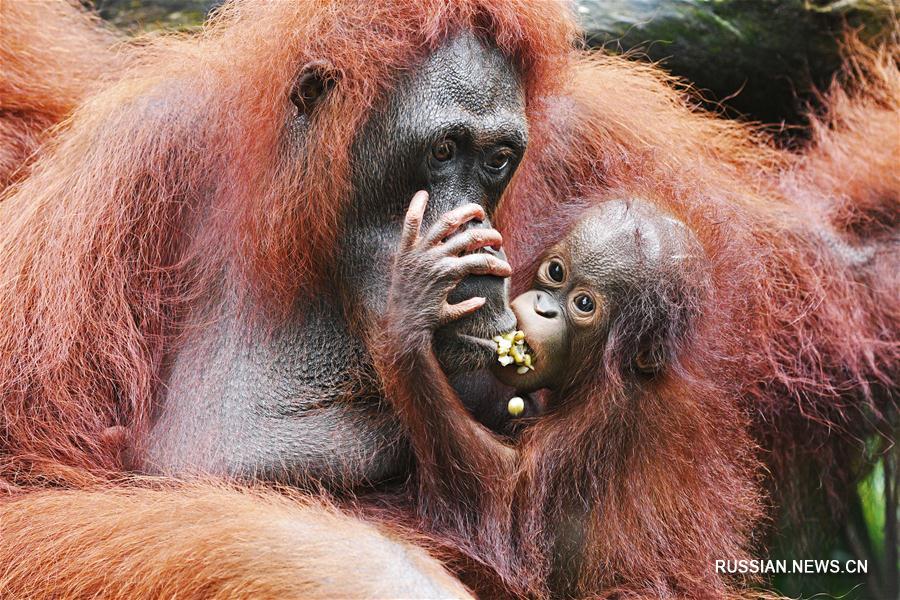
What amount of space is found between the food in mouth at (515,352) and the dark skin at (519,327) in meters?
0.02

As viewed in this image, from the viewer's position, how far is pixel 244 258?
271cm

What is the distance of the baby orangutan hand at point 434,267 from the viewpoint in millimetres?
2363

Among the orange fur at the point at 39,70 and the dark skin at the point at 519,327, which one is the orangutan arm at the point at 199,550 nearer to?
the dark skin at the point at 519,327

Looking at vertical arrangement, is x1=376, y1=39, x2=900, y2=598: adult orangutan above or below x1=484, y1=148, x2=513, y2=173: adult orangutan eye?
below

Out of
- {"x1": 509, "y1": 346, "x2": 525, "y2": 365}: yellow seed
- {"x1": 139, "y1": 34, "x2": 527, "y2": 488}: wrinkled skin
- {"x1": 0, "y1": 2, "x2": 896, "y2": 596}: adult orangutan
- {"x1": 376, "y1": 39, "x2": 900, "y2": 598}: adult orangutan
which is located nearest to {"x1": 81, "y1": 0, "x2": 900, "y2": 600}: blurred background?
{"x1": 376, "y1": 39, "x2": 900, "y2": 598}: adult orangutan

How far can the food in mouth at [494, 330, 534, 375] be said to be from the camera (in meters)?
2.52

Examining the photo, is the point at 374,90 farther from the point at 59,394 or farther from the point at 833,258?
the point at 833,258

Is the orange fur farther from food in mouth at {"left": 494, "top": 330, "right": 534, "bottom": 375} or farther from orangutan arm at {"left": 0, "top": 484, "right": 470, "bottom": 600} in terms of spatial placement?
food in mouth at {"left": 494, "top": 330, "right": 534, "bottom": 375}

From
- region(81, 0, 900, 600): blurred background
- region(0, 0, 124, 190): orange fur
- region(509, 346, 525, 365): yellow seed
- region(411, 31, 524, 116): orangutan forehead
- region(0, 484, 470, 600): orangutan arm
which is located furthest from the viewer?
region(81, 0, 900, 600): blurred background

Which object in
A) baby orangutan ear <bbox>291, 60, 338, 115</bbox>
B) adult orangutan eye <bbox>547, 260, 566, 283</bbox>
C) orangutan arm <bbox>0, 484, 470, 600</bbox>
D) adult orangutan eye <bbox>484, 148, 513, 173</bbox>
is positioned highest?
baby orangutan ear <bbox>291, 60, 338, 115</bbox>

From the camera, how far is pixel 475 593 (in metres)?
2.56

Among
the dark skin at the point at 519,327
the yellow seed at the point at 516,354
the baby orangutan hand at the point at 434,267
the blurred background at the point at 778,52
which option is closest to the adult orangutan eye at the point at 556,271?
the dark skin at the point at 519,327

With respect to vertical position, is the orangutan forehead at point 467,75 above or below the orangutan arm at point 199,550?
above

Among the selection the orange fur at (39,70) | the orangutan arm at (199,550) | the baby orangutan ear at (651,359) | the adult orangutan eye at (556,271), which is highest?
the orange fur at (39,70)
